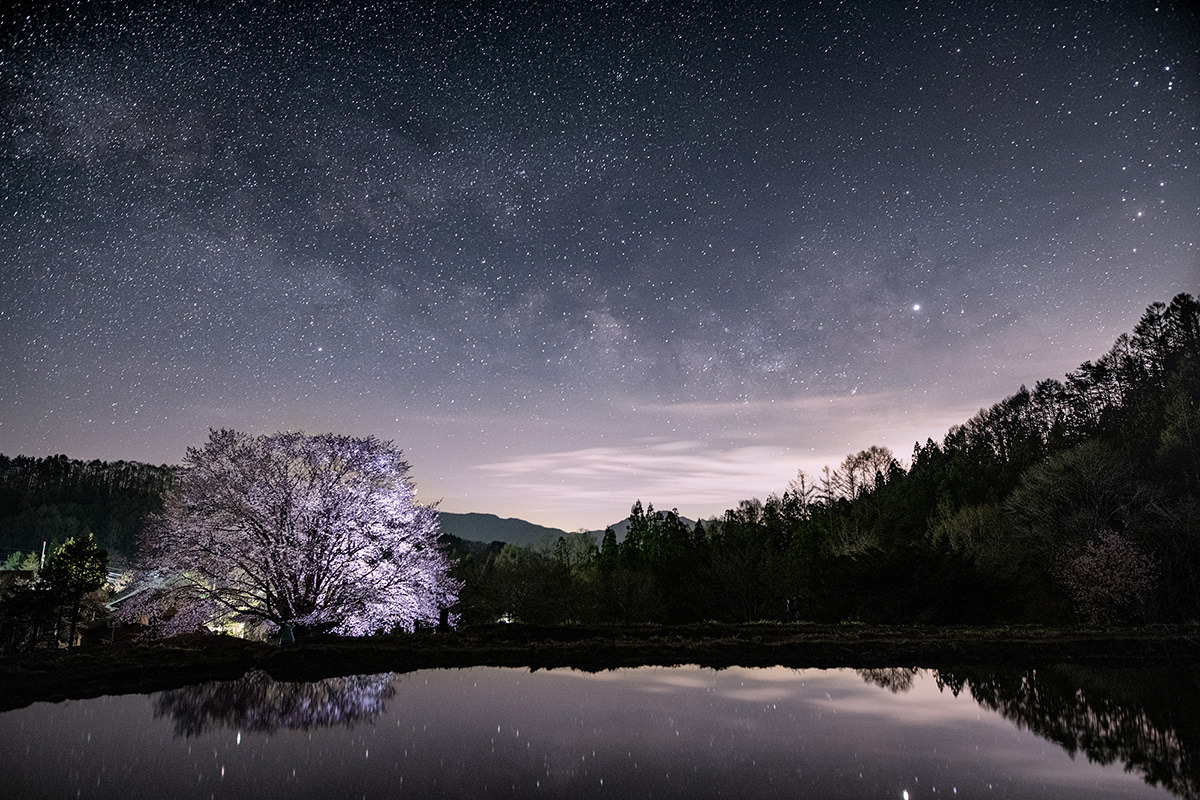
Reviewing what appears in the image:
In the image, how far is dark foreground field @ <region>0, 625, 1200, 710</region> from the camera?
17.0 m

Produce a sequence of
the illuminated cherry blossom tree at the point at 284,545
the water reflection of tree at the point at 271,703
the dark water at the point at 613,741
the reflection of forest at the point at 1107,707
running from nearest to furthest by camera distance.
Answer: the dark water at the point at 613,741
the reflection of forest at the point at 1107,707
the water reflection of tree at the point at 271,703
the illuminated cherry blossom tree at the point at 284,545

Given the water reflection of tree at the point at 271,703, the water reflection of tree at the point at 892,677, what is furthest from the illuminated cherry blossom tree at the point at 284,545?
the water reflection of tree at the point at 892,677

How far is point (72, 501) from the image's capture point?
15275 cm

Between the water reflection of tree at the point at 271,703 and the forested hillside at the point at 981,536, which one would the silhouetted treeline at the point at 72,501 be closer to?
the forested hillside at the point at 981,536

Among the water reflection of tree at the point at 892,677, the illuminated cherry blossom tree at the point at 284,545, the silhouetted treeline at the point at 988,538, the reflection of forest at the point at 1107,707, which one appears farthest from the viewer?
the silhouetted treeline at the point at 988,538

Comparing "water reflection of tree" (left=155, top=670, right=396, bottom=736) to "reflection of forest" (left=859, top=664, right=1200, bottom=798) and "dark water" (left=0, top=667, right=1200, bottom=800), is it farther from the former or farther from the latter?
"reflection of forest" (left=859, top=664, right=1200, bottom=798)

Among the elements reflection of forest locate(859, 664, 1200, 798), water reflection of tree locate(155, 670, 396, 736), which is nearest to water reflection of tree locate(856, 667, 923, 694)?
reflection of forest locate(859, 664, 1200, 798)

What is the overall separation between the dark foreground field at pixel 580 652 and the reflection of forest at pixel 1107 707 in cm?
232

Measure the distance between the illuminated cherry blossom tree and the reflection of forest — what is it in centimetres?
1741

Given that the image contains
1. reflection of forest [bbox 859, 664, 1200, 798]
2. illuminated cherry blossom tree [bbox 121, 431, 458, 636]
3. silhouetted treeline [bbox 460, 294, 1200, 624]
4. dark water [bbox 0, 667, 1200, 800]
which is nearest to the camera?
dark water [bbox 0, 667, 1200, 800]

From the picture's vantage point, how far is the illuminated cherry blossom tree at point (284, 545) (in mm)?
22406

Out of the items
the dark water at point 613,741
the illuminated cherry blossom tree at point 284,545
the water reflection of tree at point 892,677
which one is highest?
the illuminated cherry blossom tree at point 284,545

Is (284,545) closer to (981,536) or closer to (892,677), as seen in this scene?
(892,677)

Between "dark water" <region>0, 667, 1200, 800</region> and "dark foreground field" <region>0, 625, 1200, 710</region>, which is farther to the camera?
"dark foreground field" <region>0, 625, 1200, 710</region>
